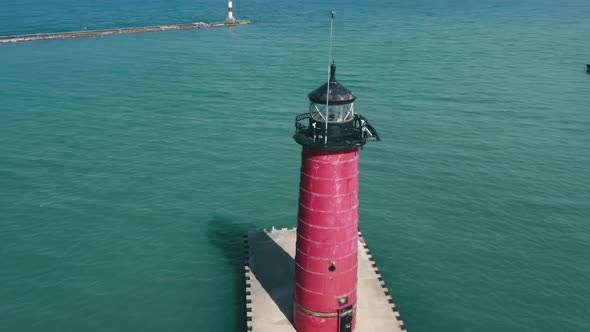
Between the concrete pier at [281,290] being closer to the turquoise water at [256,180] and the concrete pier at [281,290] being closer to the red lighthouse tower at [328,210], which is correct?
the red lighthouse tower at [328,210]

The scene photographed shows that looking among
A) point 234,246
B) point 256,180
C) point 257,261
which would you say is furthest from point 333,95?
point 256,180

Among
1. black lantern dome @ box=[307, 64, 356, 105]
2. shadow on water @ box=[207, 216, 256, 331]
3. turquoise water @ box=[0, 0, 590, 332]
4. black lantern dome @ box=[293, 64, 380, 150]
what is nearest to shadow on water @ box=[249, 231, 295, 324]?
shadow on water @ box=[207, 216, 256, 331]

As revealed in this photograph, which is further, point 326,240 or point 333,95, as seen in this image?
point 326,240

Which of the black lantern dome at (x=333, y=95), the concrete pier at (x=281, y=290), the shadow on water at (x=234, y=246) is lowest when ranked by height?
the shadow on water at (x=234, y=246)

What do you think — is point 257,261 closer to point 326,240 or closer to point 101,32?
point 326,240

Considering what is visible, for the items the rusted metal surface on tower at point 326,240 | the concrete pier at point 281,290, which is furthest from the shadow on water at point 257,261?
the rusted metal surface on tower at point 326,240

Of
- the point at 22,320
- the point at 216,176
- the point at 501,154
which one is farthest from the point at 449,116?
the point at 22,320

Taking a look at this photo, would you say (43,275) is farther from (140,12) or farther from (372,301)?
(140,12)
